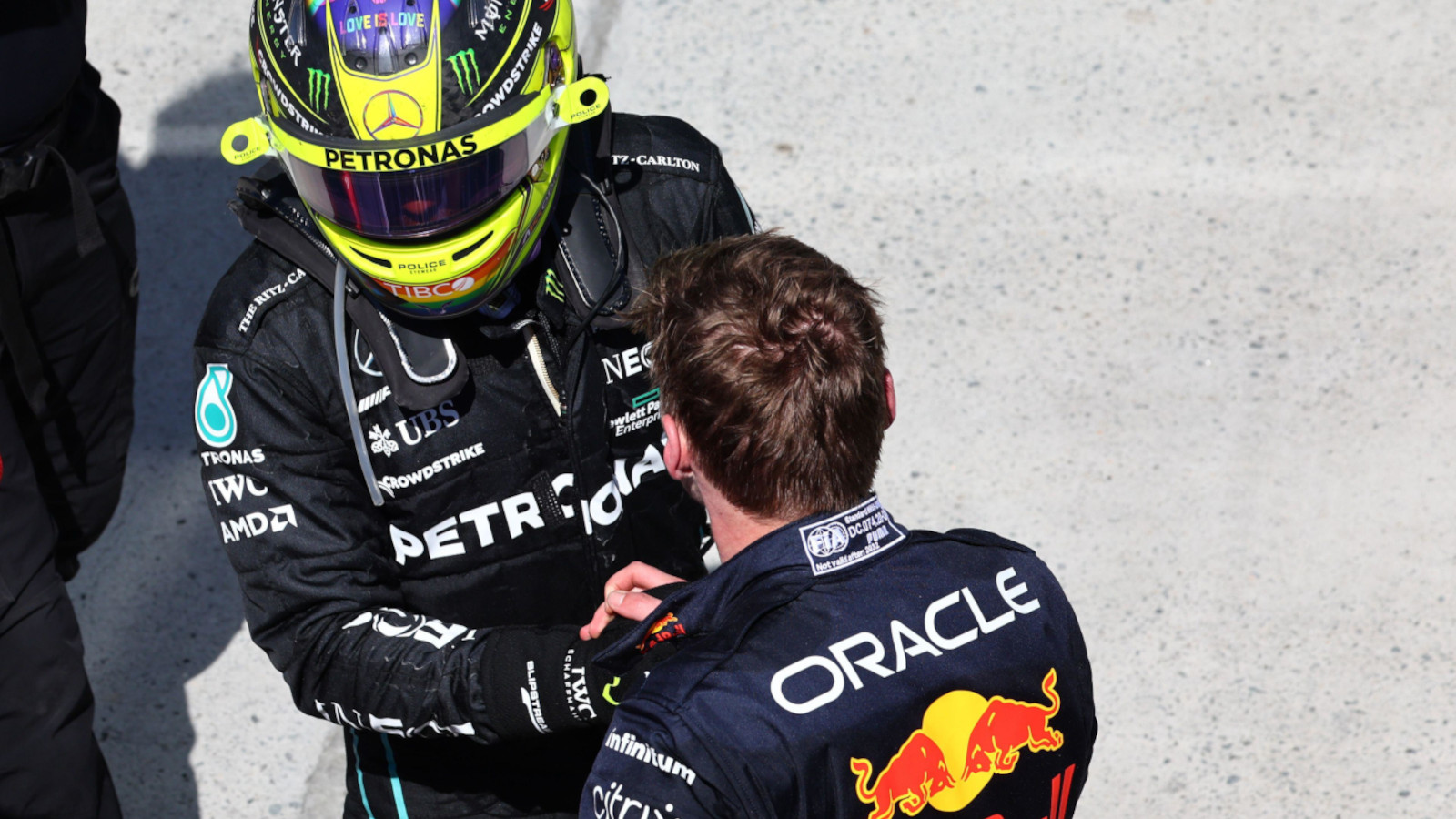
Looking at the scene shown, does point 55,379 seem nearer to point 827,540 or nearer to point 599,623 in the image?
point 599,623

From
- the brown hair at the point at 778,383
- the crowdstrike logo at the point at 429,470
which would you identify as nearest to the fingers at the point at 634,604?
the brown hair at the point at 778,383

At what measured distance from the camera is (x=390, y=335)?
7.12ft

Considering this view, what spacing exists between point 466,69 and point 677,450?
2.13ft

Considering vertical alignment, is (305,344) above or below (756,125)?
above

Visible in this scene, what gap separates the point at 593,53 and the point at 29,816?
3.50 m

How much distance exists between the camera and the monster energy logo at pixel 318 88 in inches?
78.6

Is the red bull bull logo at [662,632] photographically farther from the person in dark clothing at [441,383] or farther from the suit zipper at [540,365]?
the suit zipper at [540,365]

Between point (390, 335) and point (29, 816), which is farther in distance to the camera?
point (29, 816)

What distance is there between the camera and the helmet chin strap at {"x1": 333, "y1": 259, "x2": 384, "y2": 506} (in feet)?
6.98

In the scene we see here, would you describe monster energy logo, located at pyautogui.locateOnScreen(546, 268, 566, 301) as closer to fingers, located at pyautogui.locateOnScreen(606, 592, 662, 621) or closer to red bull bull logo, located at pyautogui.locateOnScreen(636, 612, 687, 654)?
fingers, located at pyautogui.locateOnScreen(606, 592, 662, 621)

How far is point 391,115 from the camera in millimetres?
1992

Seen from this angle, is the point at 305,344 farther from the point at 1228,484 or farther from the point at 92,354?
the point at 1228,484

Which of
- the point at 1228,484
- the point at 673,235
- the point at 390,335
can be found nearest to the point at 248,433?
the point at 390,335

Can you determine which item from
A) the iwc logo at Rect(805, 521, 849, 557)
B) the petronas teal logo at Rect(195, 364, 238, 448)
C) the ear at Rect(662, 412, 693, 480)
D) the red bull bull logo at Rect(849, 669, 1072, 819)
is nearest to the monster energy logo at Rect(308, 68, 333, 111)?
the petronas teal logo at Rect(195, 364, 238, 448)
